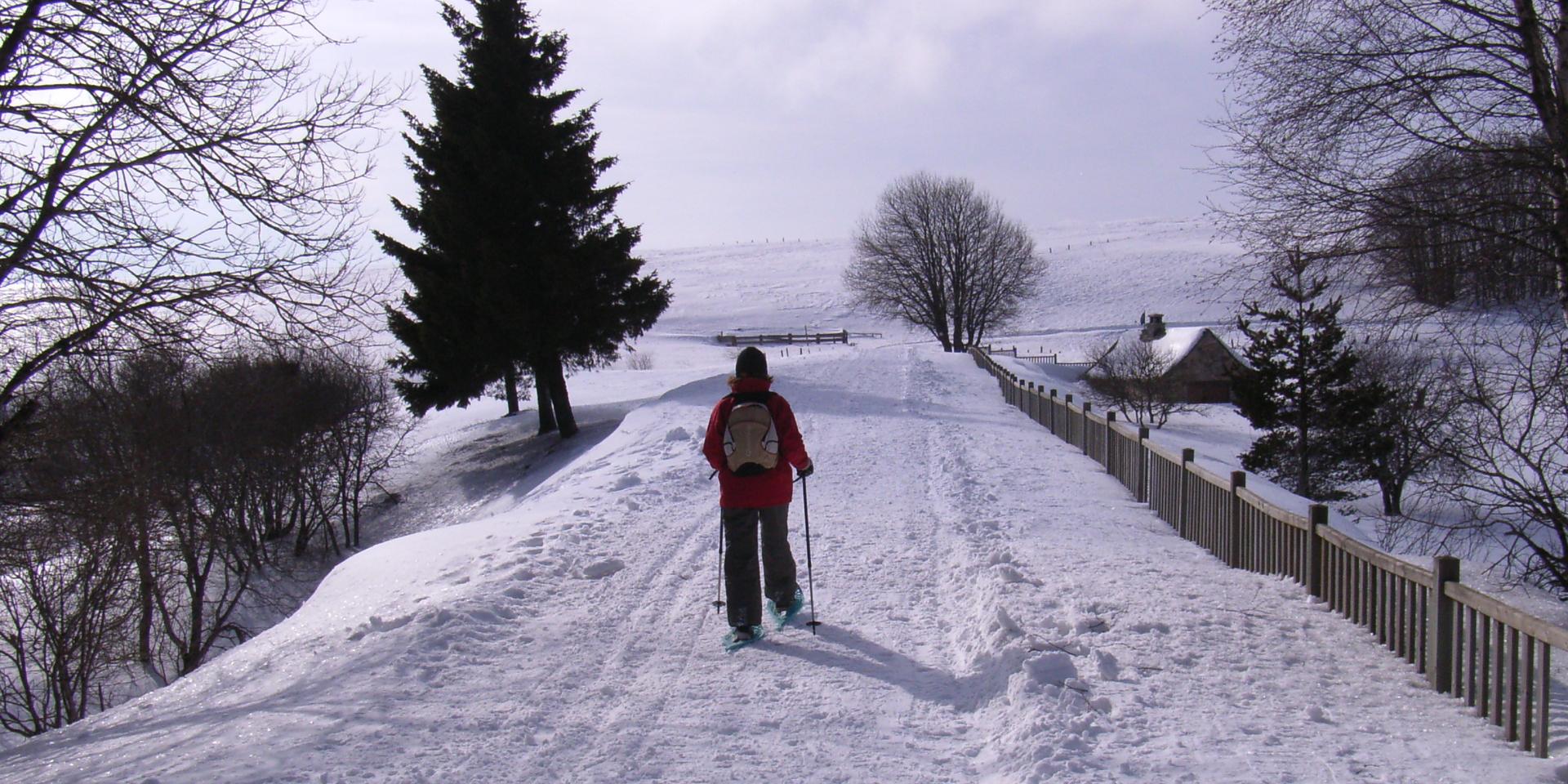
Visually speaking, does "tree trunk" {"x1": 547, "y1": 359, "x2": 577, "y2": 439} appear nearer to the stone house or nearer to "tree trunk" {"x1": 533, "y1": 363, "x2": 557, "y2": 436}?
"tree trunk" {"x1": 533, "y1": 363, "x2": 557, "y2": 436}

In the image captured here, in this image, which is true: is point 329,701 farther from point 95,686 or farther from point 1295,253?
point 95,686

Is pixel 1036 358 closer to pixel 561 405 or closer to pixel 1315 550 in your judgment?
pixel 561 405

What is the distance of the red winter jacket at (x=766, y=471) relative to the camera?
6.50 m

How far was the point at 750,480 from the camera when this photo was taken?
6.51 meters

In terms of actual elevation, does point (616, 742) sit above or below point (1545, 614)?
above

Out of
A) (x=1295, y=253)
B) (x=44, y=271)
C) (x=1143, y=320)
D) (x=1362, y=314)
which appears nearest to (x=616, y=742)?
(x=44, y=271)

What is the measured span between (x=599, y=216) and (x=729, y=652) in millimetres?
23235

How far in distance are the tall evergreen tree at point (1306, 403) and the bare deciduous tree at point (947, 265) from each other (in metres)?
32.9

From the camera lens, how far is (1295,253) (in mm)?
9812

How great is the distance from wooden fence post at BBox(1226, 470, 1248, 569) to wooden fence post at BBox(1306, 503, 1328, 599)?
1.32 meters

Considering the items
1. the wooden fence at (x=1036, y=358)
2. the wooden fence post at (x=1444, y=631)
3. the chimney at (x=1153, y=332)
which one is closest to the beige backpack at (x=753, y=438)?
the wooden fence post at (x=1444, y=631)

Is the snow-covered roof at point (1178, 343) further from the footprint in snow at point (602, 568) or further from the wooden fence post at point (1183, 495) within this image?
the footprint in snow at point (602, 568)

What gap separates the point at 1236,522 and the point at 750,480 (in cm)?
463

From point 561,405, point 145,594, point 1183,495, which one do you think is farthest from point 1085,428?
point 561,405
